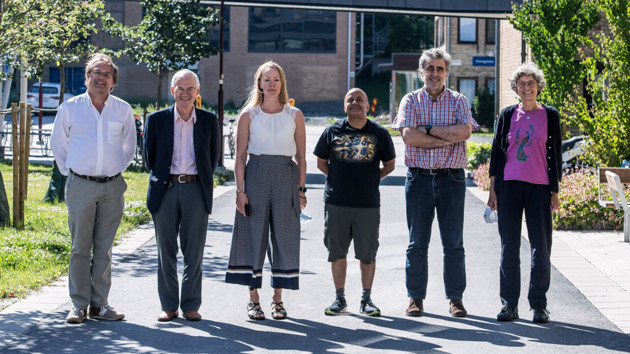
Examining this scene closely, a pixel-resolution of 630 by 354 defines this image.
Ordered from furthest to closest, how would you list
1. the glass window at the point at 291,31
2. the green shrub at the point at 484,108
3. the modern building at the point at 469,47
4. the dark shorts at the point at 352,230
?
the glass window at the point at 291,31
the modern building at the point at 469,47
the green shrub at the point at 484,108
the dark shorts at the point at 352,230

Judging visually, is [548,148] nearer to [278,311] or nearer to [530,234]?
[530,234]

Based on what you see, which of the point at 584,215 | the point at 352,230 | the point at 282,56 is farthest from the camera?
the point at 282,56

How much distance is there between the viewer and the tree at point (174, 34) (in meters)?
23.6

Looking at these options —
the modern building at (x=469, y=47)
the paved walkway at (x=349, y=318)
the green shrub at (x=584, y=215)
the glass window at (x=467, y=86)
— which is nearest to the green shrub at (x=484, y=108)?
the modern building at (x=469, y=47)

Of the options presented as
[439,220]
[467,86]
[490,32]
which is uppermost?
[490,32]

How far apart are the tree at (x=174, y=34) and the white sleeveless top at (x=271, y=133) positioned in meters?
16.5

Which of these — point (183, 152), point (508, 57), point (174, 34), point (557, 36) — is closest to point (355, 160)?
point (183, 152)

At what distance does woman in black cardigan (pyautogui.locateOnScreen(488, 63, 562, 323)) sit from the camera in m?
7.34

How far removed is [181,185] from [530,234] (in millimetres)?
2623

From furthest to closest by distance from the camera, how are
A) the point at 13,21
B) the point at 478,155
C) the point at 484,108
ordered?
the point at 484,108 < the point at 478,155 < the point at 13,21

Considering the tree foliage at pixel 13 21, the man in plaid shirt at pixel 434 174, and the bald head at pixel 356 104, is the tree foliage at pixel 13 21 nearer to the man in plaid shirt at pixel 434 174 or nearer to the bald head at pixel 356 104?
the bald head at pixel 356 104

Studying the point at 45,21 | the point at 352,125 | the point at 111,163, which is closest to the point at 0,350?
the point at 111,163

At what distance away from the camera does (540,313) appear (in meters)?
7.28

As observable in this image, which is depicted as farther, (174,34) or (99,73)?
(174,34)
